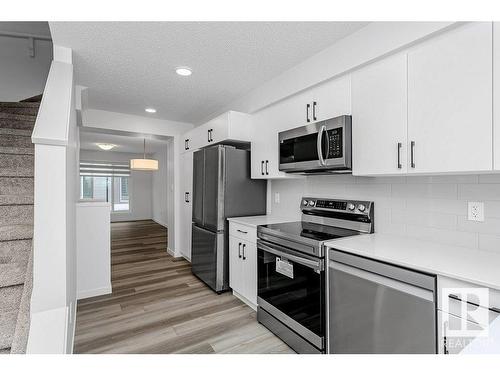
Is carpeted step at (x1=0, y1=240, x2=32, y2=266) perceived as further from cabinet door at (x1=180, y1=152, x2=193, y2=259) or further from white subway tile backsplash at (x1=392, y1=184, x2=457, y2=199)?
white subway tile backsplash at (x1=392, y1=184, x2=457, y2=199)

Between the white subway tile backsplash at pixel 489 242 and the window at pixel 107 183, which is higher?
the window at pixel 107 183

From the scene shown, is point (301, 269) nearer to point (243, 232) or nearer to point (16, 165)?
point (243, 232)

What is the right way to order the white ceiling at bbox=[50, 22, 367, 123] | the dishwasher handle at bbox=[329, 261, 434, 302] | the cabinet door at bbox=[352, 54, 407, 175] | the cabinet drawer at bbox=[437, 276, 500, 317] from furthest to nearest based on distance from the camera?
the white ceiling at bbox=[50, 22, 367, 123] → the cabinet door at bbox=[352, 54, 407, 175] → the dishwasher handle at bbox=[329, 261, 434, 302] → the cabinet drawer at bbox=[437, 276, 500, 317]

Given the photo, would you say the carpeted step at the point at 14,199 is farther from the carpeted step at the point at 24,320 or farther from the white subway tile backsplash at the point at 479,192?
the white subway tile backsplash at the point at 479,192

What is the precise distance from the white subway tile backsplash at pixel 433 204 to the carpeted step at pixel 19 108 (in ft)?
11.1

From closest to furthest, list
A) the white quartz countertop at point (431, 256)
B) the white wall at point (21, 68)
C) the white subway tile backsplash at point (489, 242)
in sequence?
the white quartz countertop at point (431, 256), the white subway tile backsplash at point (489, 242), the white wall at point (21, 68)

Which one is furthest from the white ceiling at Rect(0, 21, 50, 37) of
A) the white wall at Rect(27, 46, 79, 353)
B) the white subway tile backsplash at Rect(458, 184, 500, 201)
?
the white subway tile backsplash at Rect(458, 184, 500, 201)

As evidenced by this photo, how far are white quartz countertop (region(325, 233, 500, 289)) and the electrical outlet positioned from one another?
190 mm

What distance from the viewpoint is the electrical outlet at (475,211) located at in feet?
5.03

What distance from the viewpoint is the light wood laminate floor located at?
202 centimetres

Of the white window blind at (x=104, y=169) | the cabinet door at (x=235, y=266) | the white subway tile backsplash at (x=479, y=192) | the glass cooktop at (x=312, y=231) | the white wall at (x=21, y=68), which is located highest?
the white wall at (x=21, y=68)

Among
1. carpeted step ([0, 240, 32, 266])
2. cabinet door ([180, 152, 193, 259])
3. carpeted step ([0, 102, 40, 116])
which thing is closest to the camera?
carpeted step ([0, 240, 32, 266])

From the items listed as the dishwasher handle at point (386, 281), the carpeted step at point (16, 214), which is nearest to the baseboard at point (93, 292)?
the carpeted step at point (16, 214)
